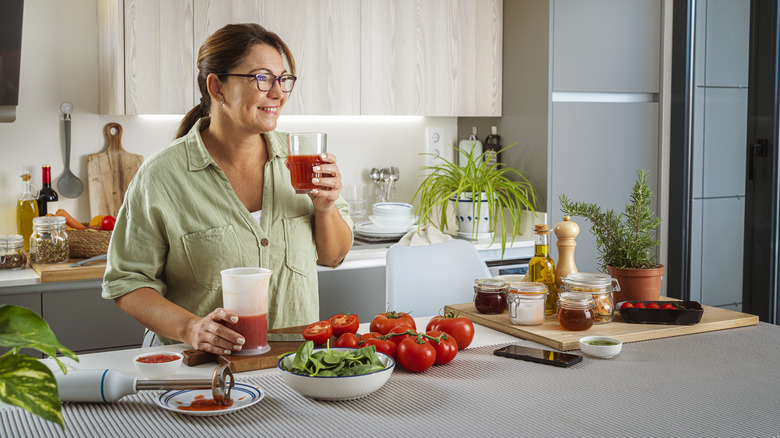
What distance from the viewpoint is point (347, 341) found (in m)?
1.46

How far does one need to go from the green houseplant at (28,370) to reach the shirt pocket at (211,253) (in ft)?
3.72

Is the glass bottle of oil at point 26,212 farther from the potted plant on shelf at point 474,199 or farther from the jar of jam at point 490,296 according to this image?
the jar of jam at point 490,296

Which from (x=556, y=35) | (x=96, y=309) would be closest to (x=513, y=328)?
(x=96, y=309)

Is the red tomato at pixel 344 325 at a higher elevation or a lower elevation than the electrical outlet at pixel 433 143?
lower

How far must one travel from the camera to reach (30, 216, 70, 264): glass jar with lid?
263 centimetres

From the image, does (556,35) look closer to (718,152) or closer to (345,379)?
(718,152)

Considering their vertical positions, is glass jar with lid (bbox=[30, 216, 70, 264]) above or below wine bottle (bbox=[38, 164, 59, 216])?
below

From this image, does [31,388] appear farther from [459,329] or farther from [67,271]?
[67,271]

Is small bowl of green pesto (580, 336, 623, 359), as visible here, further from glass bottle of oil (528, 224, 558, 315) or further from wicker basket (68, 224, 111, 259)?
wicker basket (68, 224, 111, 259)

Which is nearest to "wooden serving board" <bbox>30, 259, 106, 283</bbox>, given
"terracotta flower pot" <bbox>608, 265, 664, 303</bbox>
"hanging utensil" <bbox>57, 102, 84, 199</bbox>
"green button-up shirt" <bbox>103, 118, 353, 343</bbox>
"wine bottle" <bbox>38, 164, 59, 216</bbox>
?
"wine bottle" <bbox>38, 164, 59, 216</bbox>

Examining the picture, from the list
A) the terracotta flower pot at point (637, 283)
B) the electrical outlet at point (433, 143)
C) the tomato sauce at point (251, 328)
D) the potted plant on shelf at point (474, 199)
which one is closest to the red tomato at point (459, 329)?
the tomato sauce at point (251, 328)

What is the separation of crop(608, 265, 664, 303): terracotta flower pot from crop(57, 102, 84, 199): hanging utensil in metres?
2.28

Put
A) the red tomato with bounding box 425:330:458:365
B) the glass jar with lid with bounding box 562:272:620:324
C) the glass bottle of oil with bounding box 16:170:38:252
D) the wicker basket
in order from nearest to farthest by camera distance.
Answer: the red tomato with bounding box 425:330:458:365 → the glass jar with lid with bounding box 562:272:620:324 → the wicker basket → the glass bottle of oil with bounding box 16:170:38:252

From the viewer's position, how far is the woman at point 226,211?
169 centimetres
